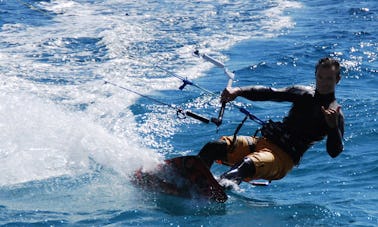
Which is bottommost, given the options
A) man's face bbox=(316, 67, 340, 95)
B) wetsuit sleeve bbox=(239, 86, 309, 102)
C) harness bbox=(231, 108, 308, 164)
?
harness bbox=(231, 108, 308, 164)

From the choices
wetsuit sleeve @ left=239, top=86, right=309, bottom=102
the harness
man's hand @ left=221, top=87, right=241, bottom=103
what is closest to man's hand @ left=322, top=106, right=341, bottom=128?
wetsuit sleeve @ left=239, top=86, right=309, bottom=102

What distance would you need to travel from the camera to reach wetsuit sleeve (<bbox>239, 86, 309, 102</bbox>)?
6.63 m

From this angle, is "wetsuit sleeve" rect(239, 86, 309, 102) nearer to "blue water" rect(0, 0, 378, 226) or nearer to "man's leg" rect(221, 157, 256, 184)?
"man's leg" rect(221, 157, 256, 184)

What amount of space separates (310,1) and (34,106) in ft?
46.5

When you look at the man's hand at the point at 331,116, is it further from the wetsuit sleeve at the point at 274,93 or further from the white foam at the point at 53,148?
the white foam at the point at 53,148

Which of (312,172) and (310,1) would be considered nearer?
(312,172)

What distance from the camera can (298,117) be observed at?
6.74m

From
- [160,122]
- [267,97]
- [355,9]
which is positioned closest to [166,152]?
[160,122]

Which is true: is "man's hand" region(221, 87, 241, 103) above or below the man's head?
below

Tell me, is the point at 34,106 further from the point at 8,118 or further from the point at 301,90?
the point at 301,90

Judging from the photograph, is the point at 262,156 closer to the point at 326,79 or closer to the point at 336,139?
the point at 336,139

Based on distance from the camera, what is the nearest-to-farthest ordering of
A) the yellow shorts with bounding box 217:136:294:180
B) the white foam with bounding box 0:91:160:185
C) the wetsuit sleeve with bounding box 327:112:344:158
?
1. the wetsuit sleeve with bounding box 327:112:344:158
2. the yellow shorts with bounding box 217:136:294:180
3. the white foam with bounding box 0:91:160:185

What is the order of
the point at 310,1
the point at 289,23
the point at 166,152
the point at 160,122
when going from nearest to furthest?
the point at 166,152 < the point at 160,122 < the point at 289,23 < the point at 310,1

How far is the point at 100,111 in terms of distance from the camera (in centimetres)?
1123
